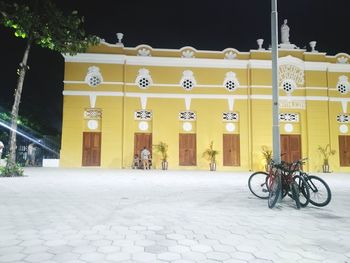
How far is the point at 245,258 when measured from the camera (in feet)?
10.1

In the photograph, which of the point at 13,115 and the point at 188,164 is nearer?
the point at 13,115

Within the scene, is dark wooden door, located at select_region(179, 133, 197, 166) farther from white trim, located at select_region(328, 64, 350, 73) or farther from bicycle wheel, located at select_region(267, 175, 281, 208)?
bicycle wheel, located at select_region(267, 175, 281, 208)

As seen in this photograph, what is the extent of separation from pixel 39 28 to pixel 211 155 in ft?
40.4

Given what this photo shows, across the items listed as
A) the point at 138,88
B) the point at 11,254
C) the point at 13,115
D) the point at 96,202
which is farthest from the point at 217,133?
the point at 11,254

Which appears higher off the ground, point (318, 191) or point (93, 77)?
point (93, 77)

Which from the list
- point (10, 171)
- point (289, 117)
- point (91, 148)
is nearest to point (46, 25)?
point (10, 171)

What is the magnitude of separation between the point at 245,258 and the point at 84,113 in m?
18.3

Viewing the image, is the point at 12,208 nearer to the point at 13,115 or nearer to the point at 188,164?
the point at 13,115

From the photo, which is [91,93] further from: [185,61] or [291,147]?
[291,147]

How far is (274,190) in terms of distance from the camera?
6.12 meters

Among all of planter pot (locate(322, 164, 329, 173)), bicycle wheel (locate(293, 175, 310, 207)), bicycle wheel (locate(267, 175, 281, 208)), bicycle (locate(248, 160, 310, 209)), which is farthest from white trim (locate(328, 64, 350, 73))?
bicycle wheel (locate(293, 175, 310, 207))

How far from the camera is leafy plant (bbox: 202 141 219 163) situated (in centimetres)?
1961

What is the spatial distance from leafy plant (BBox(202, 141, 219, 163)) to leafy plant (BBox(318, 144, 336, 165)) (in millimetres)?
→ 7366

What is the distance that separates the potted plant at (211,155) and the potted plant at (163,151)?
262cm
